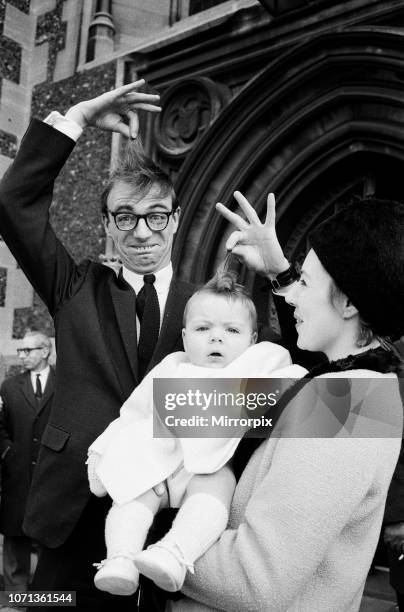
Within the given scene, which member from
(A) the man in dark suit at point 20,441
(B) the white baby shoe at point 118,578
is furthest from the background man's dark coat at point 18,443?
(B) the white baby shoe at point 118,578

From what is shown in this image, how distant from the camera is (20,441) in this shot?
147 inches

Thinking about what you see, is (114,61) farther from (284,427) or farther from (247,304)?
(284,427)

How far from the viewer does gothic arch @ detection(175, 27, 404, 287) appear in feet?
10.3

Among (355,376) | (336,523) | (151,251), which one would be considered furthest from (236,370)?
(151,251)

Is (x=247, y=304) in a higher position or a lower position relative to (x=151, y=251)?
lower

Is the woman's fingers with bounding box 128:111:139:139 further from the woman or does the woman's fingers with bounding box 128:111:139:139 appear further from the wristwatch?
the woman

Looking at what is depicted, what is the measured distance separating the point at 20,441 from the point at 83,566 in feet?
8.53

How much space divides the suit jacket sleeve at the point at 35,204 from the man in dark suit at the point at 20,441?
2395mm

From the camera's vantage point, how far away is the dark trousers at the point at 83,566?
1300 millimetres

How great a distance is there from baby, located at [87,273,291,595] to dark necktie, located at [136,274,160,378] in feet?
0.53

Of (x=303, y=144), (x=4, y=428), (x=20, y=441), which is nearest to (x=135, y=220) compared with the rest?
(x=303, y=144)

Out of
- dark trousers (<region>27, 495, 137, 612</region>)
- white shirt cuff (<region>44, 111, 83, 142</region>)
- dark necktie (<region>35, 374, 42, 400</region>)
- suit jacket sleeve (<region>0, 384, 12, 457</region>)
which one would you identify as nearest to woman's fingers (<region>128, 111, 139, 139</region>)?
white shirt cuff (<region>44, 111, 83, 142</region>)

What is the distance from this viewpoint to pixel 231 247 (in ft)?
4.64

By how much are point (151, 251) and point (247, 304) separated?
1.12 feet
